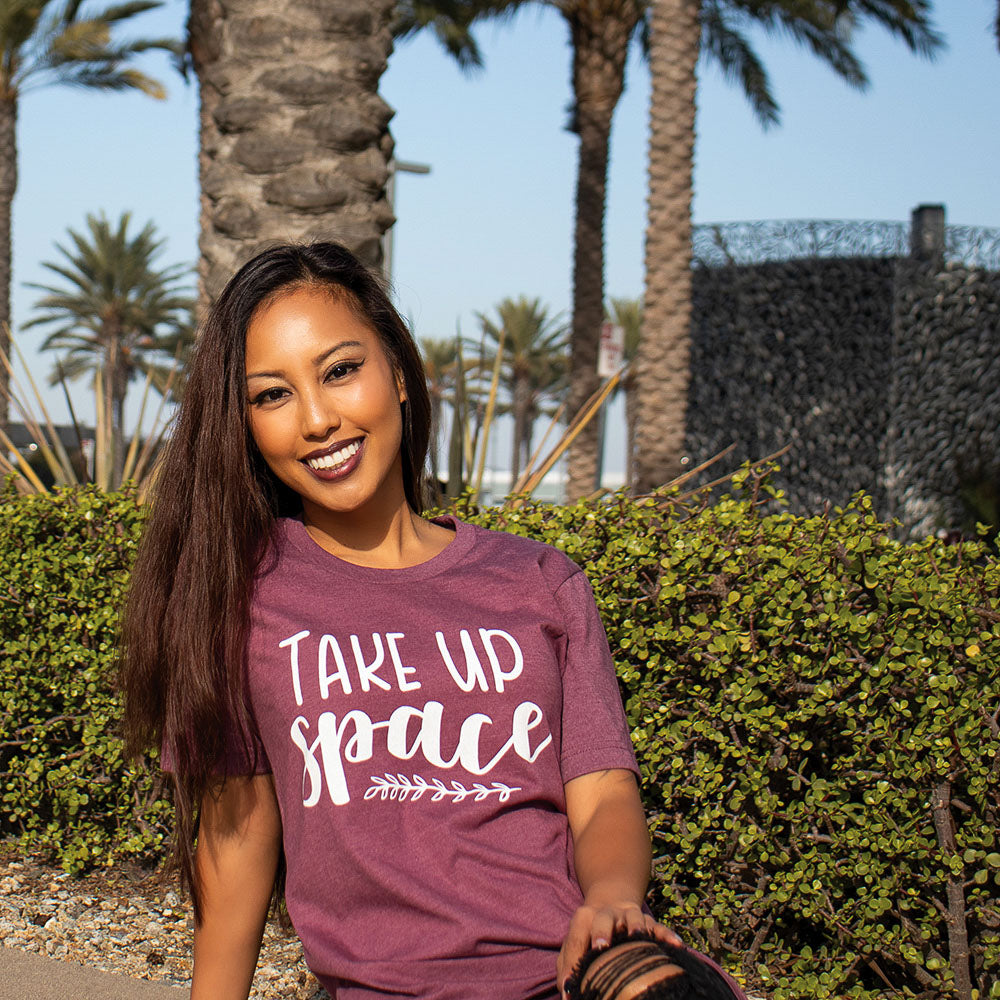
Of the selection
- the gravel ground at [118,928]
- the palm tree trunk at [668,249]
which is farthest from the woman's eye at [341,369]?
the palm tree trunk at [668,249]

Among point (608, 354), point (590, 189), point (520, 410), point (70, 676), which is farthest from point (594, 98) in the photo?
point (520, 410)

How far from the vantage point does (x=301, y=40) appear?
3998mm

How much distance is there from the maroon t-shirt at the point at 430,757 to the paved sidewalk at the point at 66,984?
1.60m

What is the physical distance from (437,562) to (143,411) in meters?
3.34

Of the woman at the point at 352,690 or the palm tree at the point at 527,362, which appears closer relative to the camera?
the woman at the point at 352,690

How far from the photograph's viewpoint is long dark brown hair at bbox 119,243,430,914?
1.81 meters

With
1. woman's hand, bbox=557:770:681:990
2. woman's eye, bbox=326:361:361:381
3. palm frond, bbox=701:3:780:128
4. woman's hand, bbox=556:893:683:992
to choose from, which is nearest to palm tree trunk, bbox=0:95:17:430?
palm frond, bbox=701:3:780:128

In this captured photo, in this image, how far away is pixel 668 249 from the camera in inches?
472

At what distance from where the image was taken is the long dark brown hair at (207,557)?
1.81m

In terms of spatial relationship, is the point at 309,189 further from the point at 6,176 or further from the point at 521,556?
the point at 6,176

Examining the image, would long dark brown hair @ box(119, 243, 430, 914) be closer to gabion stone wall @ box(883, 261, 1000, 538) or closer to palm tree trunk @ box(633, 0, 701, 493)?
palm tree trunk @ box(633, 0, 701, 493)

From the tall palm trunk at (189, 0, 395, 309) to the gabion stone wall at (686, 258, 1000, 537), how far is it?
8.62 meters

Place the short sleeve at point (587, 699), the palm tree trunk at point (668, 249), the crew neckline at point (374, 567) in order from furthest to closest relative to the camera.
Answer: the palm tree trunk at point (668, 249), the crew neckline at point (374, 567), the short sleeve at point (587, 699)

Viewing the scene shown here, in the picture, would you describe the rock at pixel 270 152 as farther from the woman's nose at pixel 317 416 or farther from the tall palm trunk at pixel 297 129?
the woman's nose at pixel 317 416
